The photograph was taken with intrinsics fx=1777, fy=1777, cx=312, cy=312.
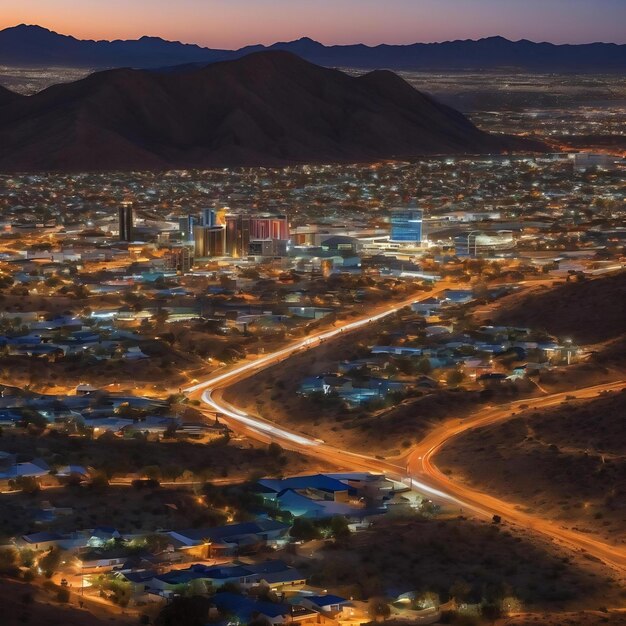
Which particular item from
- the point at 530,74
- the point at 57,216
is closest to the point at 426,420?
the point at 57,216

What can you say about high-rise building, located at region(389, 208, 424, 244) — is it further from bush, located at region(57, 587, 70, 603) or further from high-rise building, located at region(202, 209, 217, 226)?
bush, located at region(57, 587, 70, 603)

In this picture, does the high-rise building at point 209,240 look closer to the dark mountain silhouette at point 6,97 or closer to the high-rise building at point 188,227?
the high-rise building at point 188,227

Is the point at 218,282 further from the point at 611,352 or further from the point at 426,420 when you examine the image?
the point at 426,420

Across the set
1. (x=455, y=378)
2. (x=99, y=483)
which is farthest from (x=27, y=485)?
(x=455, y=378)

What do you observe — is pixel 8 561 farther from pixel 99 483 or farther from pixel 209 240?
pixel 209 240

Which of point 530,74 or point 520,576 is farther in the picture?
point 530,74

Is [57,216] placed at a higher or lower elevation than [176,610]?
lower

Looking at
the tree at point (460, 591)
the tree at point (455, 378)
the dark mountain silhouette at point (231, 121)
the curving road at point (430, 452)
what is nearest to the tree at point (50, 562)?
the tree at point (460, 591)
